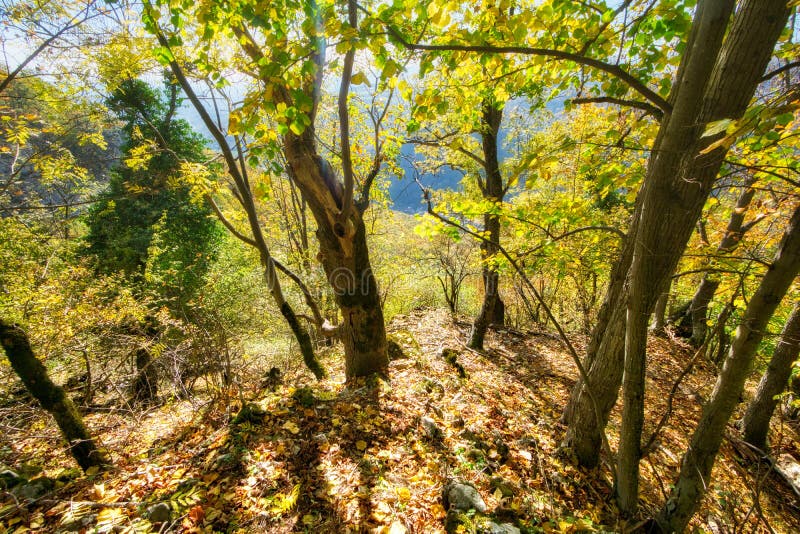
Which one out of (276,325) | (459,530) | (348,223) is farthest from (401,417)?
(276,325)

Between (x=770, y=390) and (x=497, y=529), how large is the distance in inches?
202

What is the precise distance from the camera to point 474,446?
10.1ft

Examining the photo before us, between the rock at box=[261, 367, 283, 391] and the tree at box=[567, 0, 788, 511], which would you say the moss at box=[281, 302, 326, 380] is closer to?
the rock at box=[261, 367, 283, 391]

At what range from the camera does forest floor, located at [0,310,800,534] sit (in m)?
2.12

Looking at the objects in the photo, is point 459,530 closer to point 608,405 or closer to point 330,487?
point 330,487

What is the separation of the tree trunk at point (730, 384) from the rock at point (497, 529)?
1.06 m

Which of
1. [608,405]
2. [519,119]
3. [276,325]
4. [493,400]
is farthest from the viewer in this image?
[276,325]

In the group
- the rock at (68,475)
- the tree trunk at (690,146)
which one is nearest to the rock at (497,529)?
the tree trunk at (690,146)

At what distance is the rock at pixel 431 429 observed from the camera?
3156 mm

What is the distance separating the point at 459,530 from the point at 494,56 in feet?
11.2

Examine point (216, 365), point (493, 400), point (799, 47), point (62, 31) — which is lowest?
point (493, 400)

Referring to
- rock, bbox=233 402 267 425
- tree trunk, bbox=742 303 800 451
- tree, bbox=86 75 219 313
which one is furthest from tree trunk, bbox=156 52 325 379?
tree, bbox=86 75 219 313

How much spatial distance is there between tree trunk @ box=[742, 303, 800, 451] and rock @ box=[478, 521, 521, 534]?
4583 millimetres

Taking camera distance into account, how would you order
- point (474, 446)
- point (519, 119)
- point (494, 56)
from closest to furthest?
point (494, 56)
point (474, 446)
point (519, 119)
